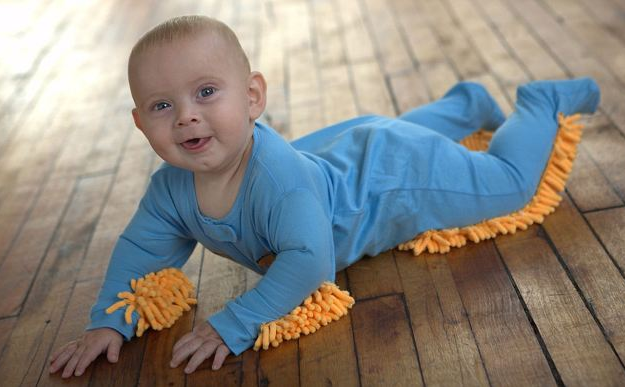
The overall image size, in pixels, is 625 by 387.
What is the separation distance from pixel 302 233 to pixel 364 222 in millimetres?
220

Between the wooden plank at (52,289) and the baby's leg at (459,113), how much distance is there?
81 cm

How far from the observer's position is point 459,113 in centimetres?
187

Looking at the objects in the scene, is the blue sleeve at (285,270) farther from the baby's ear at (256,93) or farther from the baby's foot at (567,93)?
the baby's foot at (567,93)

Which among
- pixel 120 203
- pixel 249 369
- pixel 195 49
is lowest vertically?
pixel 120 203

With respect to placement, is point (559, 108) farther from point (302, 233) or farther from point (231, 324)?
point (231, 324)

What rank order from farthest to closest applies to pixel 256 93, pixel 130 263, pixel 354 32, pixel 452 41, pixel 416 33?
pixel 354 32, pixel 416 33, pixel 452 41, pixel 130 263, pixel 256 93

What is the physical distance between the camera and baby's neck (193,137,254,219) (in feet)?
4.77

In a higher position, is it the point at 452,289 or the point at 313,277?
Result: the point at 313,277

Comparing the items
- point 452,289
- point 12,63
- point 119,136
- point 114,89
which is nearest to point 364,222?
point 452,289

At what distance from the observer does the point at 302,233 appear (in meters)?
1.36

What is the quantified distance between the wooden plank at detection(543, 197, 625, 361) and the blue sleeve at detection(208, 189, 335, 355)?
1.48ft

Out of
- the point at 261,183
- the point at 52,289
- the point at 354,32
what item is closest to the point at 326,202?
the point at 261,183

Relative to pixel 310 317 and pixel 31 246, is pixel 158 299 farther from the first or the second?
pixel 31 246

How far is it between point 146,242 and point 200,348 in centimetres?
→ 26
